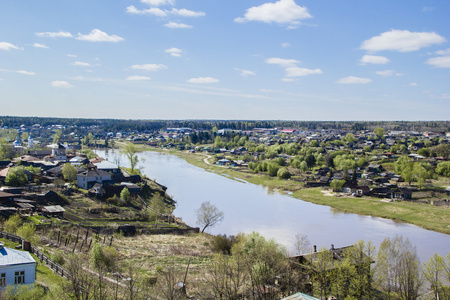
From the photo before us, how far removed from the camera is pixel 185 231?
29359mm

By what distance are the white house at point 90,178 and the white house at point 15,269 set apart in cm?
2689

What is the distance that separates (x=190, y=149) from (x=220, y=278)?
288 feet

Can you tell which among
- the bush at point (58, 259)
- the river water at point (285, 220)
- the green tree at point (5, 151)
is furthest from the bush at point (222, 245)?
the green tree at point (5, 151)

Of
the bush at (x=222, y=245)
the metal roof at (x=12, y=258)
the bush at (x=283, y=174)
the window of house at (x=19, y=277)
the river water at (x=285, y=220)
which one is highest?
the metal roof at (x=12, y=258)

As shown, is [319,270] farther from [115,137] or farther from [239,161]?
[115,137]

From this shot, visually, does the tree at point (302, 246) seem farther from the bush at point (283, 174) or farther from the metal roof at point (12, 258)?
the bush at point (283, 174)

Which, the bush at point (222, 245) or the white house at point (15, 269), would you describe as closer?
the white house at point (15, 269)

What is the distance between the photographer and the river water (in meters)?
28.3

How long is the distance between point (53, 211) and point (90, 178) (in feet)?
38.0

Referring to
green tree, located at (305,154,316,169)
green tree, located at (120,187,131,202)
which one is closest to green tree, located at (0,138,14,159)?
green tree, located at (120,187,131,202)

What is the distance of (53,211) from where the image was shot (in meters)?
28.2

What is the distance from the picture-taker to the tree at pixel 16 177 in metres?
35.5

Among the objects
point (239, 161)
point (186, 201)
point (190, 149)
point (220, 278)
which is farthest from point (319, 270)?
point (190, 149)

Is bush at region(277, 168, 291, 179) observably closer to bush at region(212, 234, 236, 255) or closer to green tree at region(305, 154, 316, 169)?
green tree at region(305, 154, 316, 169)
